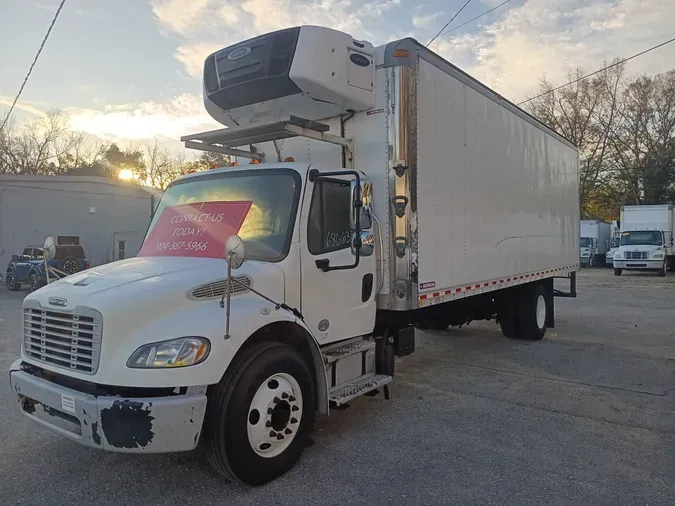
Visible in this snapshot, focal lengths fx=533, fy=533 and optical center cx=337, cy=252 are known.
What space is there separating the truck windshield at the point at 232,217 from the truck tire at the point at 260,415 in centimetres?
87

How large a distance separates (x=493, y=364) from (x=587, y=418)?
246cm

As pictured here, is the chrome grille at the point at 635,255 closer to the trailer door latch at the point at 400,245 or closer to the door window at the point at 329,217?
the trailer door latch at the point at 400,245

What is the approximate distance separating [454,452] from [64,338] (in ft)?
10.4

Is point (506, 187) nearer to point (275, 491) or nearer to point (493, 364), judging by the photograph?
point (493, 364)

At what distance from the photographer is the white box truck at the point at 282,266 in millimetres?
3412

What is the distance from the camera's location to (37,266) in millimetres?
20000

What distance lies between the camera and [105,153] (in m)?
50.3

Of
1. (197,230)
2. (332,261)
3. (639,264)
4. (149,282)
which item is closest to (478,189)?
(332,261)

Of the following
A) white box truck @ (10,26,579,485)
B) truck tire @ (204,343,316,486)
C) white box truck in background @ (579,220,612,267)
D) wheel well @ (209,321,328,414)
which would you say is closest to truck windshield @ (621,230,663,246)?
white box truck in background @ (579,220,612,267)

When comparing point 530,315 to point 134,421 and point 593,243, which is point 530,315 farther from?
point 593,243

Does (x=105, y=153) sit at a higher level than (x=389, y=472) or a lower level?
higher

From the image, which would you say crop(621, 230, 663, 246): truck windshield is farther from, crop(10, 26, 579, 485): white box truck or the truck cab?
crop(10, 26, 579, 485): white box truck

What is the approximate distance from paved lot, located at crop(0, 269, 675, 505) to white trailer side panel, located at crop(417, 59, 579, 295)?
138cm

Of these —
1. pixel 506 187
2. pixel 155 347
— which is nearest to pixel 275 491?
pixel 155 347
